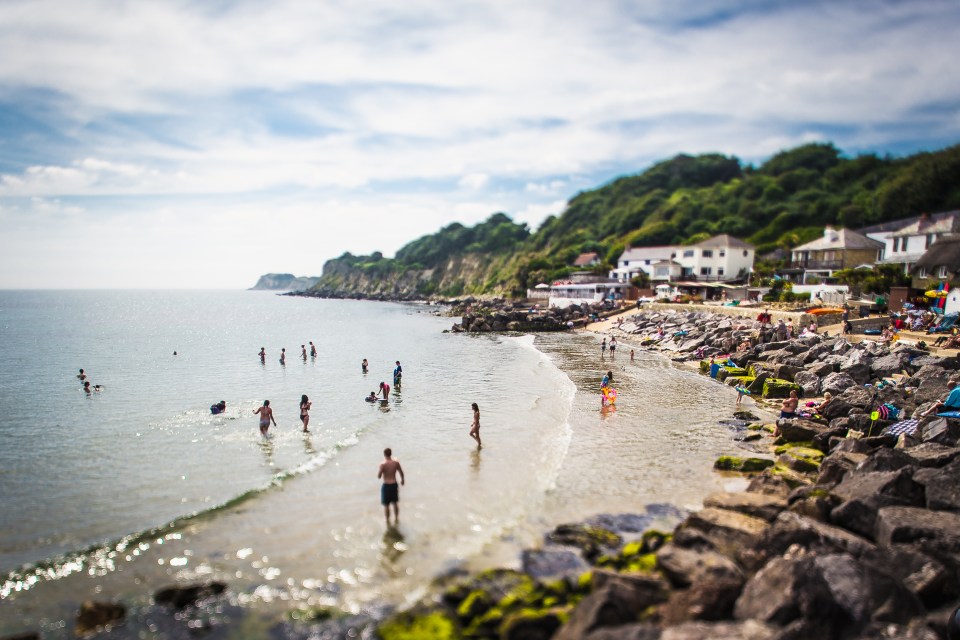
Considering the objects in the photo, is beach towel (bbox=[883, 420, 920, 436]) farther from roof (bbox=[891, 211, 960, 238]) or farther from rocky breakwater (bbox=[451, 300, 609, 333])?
rocky breakwater (bbox=[451, 300, 609, 333])

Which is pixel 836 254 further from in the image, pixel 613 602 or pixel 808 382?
pixel 613 602

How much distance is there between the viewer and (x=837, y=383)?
22984mm

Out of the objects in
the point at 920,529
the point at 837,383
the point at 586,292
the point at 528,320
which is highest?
the point at 586,292

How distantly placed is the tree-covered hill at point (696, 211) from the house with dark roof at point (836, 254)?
17.0 metres

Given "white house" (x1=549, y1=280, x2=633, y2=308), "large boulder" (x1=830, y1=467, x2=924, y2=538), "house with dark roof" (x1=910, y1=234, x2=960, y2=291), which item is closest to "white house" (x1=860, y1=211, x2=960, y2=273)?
"house with dark roof" (x1=910, y1=234, x2=960, y2=291)

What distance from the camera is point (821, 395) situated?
23.6 m

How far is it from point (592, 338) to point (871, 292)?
24898 mm

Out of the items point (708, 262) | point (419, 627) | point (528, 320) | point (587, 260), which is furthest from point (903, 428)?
point (587, 260)

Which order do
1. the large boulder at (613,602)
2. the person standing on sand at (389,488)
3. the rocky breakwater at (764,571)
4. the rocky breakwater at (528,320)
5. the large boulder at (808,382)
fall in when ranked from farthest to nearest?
the rocky breakwater at (528,320) → the large boulder at (808,382) → the person standing on sand at (389,488) → the large boulder at (613,602) → the rocky breakwater at (764,571)

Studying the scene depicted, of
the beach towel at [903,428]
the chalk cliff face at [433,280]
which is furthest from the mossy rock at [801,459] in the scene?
the chalk cliff face at [433,280]

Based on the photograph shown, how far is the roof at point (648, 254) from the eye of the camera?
79812 mm

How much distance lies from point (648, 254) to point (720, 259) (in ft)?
41.7

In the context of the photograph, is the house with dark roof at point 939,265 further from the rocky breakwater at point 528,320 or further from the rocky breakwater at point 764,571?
the rocky breakwater at point 528,320

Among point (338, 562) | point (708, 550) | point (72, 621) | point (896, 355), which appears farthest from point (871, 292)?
point (72, 621)
